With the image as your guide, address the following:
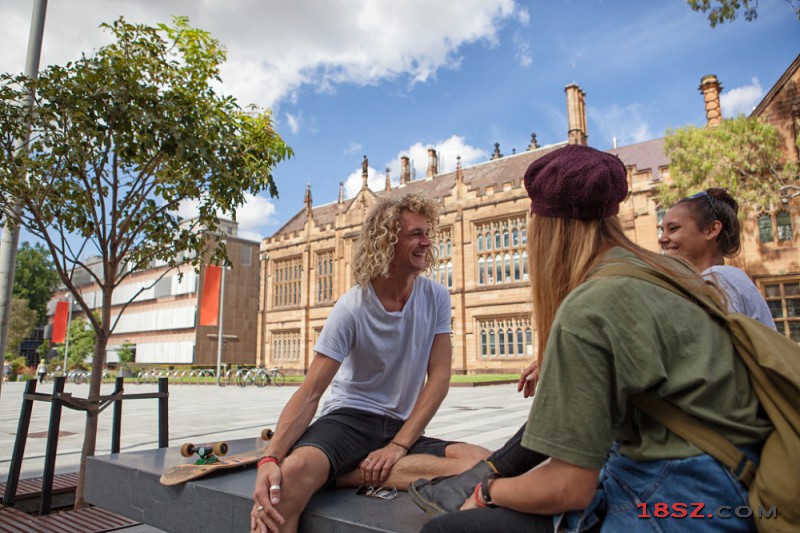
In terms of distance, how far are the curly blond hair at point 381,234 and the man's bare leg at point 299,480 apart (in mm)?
790

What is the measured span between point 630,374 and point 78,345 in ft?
168

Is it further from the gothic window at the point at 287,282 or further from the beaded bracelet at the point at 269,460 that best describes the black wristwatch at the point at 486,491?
the gothic window at the point at 287,282

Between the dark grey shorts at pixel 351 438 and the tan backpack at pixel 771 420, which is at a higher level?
the tan backpack at pixel 771 420

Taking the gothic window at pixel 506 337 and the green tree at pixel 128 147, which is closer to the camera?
the green tree at pixel 128 147

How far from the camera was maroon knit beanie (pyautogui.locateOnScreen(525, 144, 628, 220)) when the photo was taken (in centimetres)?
129

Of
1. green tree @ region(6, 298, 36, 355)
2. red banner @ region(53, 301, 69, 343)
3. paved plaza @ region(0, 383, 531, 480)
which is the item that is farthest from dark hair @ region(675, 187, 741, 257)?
green tree @ region(6, 298, 36, 355)

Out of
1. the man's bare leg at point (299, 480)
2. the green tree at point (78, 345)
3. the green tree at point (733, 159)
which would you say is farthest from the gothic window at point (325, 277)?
the man's bare leg at point (299, 480)

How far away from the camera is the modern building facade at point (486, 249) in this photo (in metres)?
20.6

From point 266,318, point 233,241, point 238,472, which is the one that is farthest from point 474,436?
A: point 233,241

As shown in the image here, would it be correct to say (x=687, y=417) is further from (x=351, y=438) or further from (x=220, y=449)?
(x=220, y=449)

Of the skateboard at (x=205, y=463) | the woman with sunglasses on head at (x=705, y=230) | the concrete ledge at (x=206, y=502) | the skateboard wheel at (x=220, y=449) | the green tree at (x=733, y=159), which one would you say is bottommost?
the concrete ledge at (x=206, y=502)

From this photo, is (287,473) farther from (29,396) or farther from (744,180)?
(744,180)

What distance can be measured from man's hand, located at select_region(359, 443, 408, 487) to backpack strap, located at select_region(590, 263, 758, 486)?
1255mm

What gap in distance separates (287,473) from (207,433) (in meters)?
7.06
